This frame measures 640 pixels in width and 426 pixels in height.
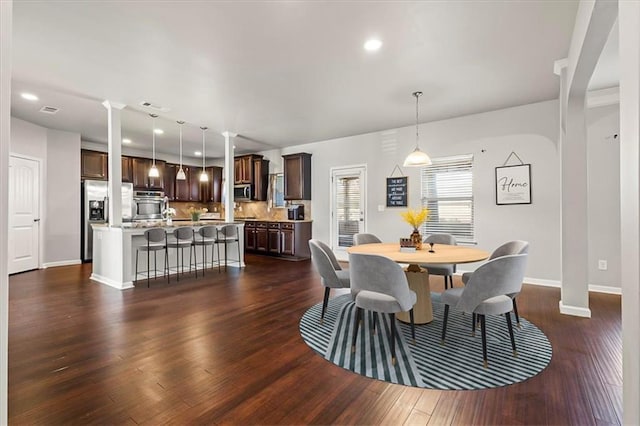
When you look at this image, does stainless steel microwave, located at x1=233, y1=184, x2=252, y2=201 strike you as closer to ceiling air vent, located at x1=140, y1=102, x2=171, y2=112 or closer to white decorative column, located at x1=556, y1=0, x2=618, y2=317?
ceiling air vent, located at x1=140, y1=102, x2=171, y2=112

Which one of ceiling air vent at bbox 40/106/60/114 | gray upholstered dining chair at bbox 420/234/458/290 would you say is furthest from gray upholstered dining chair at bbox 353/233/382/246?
ceiling air vent at bbox 40/106/60/114

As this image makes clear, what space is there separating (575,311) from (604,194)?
1907 millimetres

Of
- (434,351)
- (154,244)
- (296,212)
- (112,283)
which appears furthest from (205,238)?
(434,351)

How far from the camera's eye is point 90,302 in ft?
12.6

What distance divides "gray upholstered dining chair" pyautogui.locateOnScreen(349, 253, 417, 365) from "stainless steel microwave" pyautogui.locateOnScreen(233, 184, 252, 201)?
620 cm

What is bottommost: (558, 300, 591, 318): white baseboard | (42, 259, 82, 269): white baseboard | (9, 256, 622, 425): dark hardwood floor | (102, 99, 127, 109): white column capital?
→ (9, 256, 622, 425): dark hardwood floor

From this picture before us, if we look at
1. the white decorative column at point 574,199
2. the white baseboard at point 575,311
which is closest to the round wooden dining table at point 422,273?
the white decorative column at point 574,199

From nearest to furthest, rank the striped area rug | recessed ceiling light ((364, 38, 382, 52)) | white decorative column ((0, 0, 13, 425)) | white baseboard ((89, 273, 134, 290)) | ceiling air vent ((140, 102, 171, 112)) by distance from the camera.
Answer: white decorative column ((0, 0, 13, 425)), the striped area rug, recessed ceiling light ((364, 38, 382, 52)), white baseboard ((89, 273, 134, 290)), ceiling air vent ((140, 102, 171, 112))

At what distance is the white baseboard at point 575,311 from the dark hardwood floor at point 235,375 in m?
0.11

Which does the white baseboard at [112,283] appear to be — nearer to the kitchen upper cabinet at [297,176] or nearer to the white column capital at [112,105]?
the white column capital at [112,105]

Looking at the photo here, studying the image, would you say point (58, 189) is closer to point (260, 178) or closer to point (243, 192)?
point (243, 192)

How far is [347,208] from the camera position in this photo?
6.87 m

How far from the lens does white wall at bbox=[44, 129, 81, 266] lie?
609 centimetres

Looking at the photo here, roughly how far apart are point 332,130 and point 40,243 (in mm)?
5995
